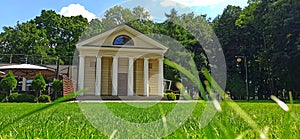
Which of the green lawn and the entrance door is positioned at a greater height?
the entrance door

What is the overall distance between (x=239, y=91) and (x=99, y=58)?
1670cm

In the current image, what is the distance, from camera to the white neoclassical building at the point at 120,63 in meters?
21.8

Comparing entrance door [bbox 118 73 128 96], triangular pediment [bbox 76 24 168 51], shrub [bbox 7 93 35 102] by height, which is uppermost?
triangular pediment [bbox 76 24 168 51]

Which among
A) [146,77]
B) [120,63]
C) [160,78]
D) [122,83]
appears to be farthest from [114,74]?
[160,78]

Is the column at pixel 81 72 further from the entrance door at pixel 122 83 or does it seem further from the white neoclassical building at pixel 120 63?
the entrance door at pixel 122 83

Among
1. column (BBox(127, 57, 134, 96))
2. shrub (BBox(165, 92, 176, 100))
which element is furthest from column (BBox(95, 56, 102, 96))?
shrub (BBox(165, 92, 176, 100))

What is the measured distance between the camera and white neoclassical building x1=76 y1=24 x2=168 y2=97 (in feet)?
71.4

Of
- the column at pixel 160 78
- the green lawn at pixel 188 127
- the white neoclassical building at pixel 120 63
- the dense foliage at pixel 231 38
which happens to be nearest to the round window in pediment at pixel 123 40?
the white neoclassical building at pixel 120 63

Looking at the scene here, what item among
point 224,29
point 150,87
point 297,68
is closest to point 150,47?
point 150,87

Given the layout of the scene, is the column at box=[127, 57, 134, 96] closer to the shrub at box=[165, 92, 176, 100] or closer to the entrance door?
the entrance door

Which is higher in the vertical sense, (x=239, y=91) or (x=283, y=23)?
(x=283, y=23)

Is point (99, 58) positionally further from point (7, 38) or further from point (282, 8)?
point (7, 38)

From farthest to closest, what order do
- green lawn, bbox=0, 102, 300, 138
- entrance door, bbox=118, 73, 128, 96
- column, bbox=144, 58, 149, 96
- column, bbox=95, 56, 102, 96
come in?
entrance door, bbox=118, 73, 128, 96, column, bbox=144, 58, 149, 96, column, bbox=95, 56, 102, 96, green lawn, bbox=0, 102, 300, 138

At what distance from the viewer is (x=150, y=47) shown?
2255 cm
